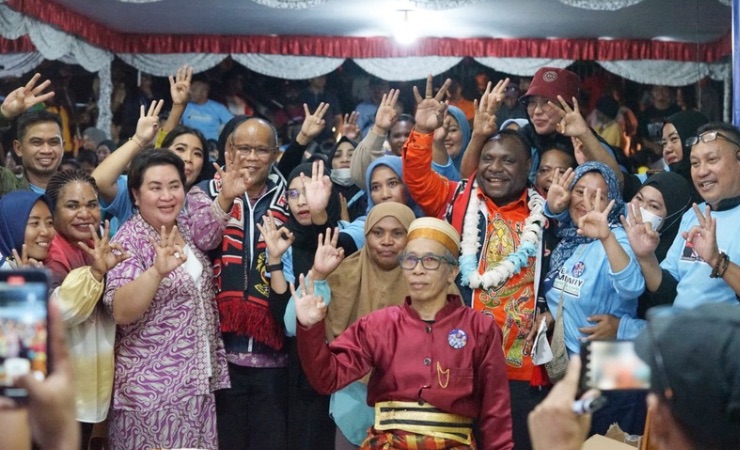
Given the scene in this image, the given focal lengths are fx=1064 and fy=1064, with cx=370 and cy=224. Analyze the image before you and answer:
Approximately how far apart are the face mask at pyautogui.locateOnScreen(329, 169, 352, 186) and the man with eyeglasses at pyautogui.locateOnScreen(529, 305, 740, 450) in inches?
172

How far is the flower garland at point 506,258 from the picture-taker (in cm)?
459

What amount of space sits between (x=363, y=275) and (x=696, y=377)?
3081 millimetres

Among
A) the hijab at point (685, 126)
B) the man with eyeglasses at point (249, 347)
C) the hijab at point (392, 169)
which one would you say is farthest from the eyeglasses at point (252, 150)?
the hijab at point (685, 126)

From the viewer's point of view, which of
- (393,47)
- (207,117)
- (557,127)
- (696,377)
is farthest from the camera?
(393,47)

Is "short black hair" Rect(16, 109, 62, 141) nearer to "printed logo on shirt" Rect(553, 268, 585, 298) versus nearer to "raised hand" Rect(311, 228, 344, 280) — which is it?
"raised hand" Rect(311, 228, 344, 280)

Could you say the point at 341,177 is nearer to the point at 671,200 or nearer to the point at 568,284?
the point at 568,284

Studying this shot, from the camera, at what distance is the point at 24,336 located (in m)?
1.57

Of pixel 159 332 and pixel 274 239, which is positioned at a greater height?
pixel 274 239

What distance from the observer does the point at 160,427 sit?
4305mm

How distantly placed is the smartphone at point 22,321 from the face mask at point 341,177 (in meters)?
4.40

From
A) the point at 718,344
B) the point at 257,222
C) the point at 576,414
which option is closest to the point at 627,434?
the point at 257,222

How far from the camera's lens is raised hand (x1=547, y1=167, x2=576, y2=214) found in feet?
15.1

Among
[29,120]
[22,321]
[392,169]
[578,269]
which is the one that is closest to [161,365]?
[392,169]

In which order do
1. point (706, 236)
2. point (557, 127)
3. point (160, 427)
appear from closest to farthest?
1. point (706, 236)
2. point (160, 427)
3. point (557, 127)
